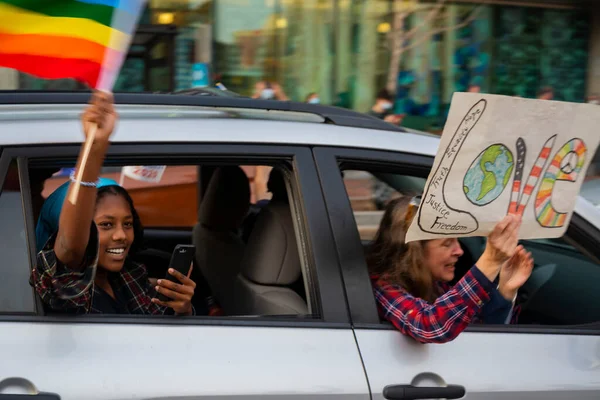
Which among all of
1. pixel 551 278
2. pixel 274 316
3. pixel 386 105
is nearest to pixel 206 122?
pixel 274 316

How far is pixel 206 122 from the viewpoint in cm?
239

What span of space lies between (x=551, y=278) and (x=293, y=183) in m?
1.26

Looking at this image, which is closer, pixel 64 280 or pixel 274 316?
pixel 64 280

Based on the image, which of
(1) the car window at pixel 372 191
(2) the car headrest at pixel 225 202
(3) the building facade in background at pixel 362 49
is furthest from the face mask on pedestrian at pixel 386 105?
(2) the car headrest at pixel 225 202

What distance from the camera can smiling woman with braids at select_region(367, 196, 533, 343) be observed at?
2234mm

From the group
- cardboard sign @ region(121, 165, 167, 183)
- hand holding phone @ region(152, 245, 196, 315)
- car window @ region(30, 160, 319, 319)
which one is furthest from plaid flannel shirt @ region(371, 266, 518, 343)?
cardboard sign @ region(121, 165, 167, 183)

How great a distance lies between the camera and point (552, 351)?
2.40 meters

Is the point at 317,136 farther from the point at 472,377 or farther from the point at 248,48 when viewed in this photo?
the point at 248,48

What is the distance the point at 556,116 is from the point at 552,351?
0.67m

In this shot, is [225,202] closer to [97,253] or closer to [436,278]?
[436,278]

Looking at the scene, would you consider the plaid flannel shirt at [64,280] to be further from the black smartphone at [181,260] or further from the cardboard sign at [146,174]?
the cardboard sign at [146,174]

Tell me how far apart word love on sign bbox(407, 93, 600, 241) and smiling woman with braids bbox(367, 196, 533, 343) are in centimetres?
7

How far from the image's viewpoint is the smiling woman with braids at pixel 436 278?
2234 millimetres

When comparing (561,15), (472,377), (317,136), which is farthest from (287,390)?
(561,15)
